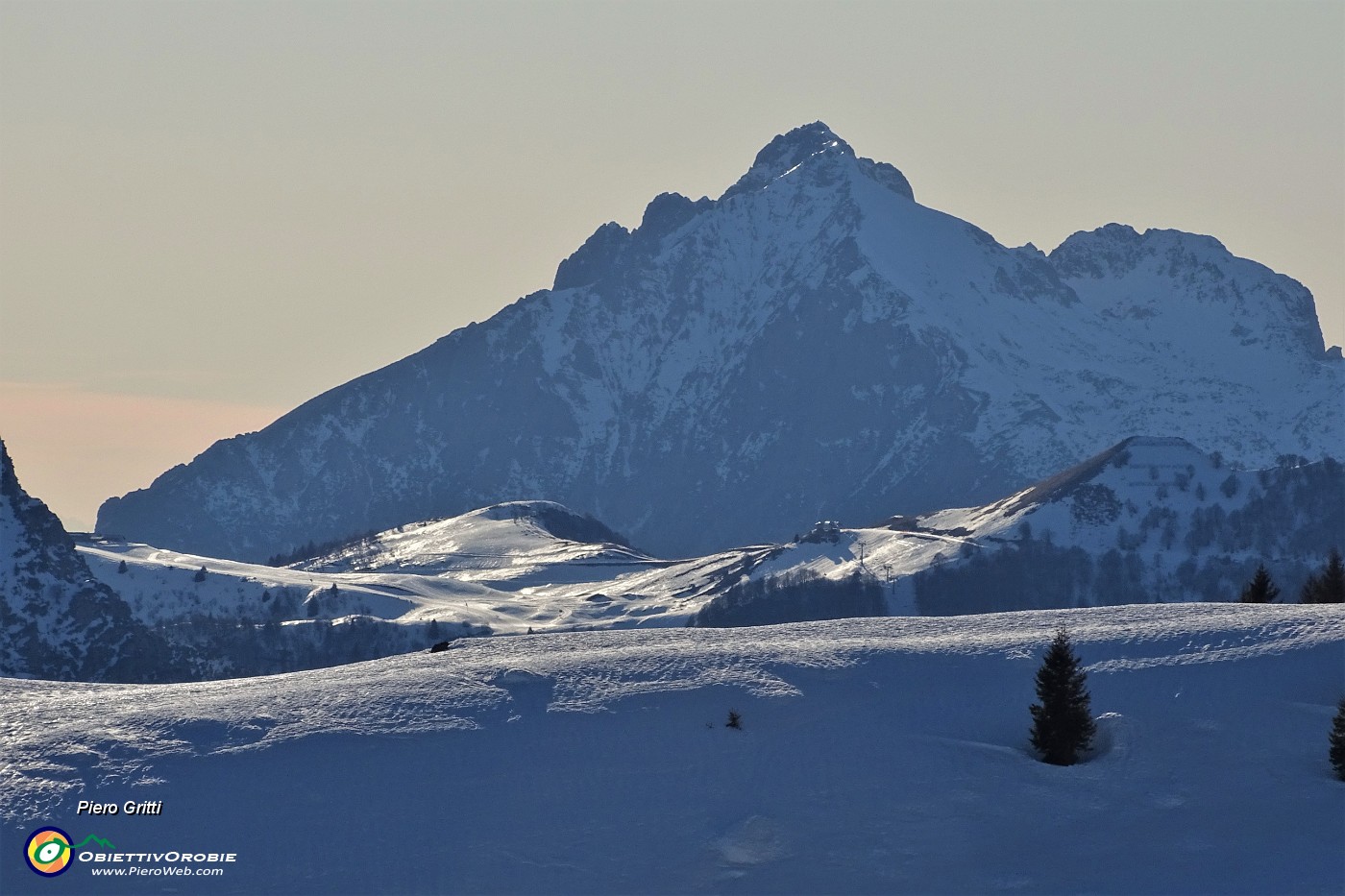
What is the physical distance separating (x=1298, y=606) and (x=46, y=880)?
44.4 m

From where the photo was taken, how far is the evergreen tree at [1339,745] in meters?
60.9

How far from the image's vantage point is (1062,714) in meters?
62.8

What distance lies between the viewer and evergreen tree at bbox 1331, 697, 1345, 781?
60938 mm

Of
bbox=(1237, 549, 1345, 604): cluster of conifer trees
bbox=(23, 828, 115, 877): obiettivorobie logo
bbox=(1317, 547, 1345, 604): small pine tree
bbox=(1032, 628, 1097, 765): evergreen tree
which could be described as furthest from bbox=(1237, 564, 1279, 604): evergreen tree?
bbox=(23, 828, 115, 877): obiettivorobie logo

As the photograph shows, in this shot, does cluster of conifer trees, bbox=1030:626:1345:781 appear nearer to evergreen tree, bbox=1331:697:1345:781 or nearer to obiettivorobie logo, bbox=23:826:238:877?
evergreen tree, bbox=1331:697:1345:781

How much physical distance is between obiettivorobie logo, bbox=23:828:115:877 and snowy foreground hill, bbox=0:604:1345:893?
1.09 feet

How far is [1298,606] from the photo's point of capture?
253 feet

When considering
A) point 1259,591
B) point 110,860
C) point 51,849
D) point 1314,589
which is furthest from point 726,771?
point 1314,589

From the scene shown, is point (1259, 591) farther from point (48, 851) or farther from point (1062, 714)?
point (48, 851)
